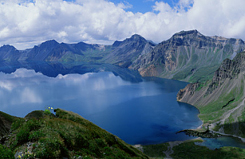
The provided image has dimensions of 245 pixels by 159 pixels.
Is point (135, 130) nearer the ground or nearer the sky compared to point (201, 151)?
nearer the sky

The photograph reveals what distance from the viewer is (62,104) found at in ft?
620

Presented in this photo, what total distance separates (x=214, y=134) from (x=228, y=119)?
2358 centimetres

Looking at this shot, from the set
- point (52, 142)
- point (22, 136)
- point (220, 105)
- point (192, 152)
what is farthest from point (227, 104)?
point (22, 136)

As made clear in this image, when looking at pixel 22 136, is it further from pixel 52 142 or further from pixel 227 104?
pixel 227 104

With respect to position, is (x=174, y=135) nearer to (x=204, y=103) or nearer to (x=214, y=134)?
(x=214, y=134)

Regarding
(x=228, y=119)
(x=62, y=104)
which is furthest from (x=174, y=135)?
(x=62, y=104)

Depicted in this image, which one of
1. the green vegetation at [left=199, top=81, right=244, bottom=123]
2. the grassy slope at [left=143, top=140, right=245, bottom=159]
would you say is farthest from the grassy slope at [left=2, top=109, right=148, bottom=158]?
the green vegetation at [left=199, top=81, right=244, bottom=123]

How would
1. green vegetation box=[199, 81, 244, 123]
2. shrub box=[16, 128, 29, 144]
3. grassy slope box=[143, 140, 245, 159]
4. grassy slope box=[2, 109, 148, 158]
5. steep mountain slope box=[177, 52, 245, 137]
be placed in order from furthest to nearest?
1. green vegetation box=[199, 81, 244, 123]
2. steep mountain slope box=[177, 52, 245, 137]
3. grassy slope box=[143, 140, 245, 159]
4. shrub box=[16, 128, 29, 144]
5. grassy slope box=[2, 109, 148, 158]

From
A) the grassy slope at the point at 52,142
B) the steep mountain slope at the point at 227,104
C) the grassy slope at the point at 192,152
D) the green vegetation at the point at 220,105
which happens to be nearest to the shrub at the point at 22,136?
the grassy slope at the point at 52,142

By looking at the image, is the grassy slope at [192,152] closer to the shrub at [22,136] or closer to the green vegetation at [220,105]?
the green vegetation at [220,105]

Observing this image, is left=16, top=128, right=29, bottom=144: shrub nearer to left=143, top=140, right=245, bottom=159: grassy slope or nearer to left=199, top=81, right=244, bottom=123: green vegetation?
left=143, top=140, right=245, bottom=159: grassy slope

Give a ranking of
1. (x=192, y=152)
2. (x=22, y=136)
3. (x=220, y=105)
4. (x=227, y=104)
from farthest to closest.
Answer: (x=220, y=105), (x=227, y=104), (x=192, y=152), (x=22, y=136)

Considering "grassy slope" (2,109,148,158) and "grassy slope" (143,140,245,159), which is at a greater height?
"grassy slope" (2,109,148,158)

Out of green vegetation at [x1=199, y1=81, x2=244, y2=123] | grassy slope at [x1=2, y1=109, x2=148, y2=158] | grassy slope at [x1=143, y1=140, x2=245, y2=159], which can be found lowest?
grassy slope at [x1=143, y1=140, x2=245, y2=159]
